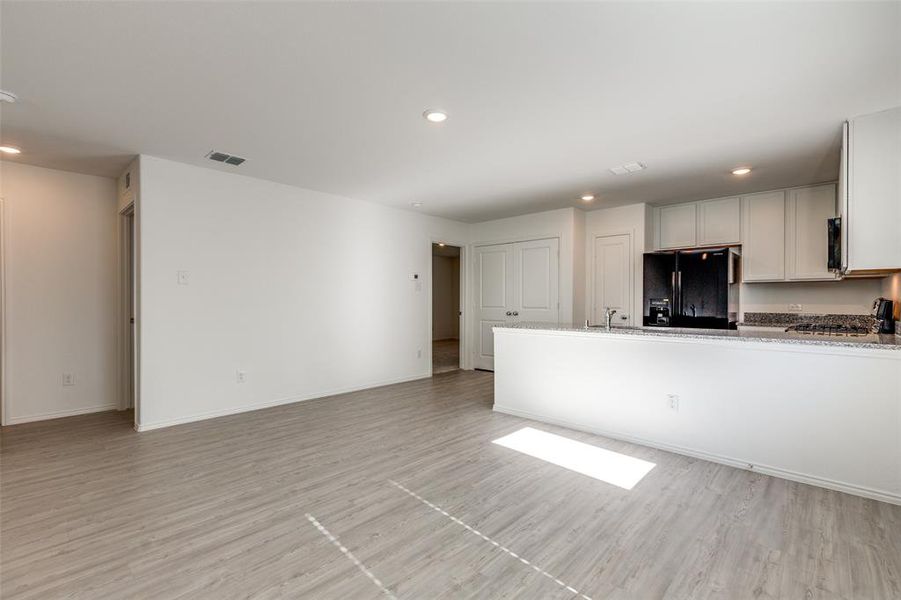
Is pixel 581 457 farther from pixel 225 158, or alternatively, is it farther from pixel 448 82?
pixel 225 158

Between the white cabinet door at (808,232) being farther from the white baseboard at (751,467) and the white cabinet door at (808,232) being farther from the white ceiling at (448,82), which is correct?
the white baseboard at (751,467)

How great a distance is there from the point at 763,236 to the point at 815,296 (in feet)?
3.12

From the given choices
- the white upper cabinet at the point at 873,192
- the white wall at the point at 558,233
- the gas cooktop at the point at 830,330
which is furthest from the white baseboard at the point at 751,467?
the white wall at the point at 558,233

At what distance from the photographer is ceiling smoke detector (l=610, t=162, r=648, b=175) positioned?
4095 mm

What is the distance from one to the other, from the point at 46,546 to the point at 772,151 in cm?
577

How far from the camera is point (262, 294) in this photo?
4719mm

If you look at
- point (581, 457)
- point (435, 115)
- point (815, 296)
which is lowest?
point (581, 457)

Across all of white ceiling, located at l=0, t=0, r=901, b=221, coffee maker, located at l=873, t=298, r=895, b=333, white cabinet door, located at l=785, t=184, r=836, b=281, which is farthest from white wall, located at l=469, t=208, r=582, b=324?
coffee maker, located at l=873, t=298, r=895, b=333

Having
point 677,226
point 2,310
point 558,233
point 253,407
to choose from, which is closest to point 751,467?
point 677,226

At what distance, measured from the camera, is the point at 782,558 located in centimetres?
198

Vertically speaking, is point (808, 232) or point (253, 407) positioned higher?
point (808, 232)

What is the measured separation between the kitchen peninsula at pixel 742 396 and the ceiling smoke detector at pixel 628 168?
1.66 m

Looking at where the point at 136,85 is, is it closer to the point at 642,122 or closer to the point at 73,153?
the point at 73,153

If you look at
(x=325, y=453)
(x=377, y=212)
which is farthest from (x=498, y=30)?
(x=377, y=212)
